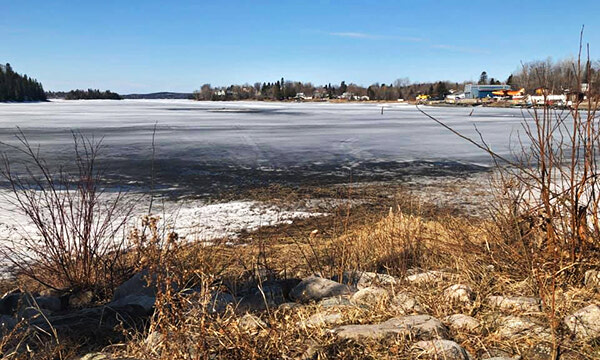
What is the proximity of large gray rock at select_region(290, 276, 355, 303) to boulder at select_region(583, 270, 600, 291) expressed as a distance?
5.50 feet

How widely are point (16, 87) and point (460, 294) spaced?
114m

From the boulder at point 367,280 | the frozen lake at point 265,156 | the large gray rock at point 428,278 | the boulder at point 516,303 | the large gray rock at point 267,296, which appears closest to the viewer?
the boulder at point 516,303

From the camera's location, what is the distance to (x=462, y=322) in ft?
9.65

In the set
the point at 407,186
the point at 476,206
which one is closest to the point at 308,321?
the point at 476,206

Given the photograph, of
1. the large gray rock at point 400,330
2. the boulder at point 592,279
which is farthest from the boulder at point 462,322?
the boulder at point 592,279

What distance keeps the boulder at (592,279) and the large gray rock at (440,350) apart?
1.39 meters

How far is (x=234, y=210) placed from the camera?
8383 millimetres

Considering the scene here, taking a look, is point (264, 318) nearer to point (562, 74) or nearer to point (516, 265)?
point (516, 265)

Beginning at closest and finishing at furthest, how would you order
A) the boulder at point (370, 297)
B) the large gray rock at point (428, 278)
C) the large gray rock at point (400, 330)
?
the large gray rock at point (400, 330) → the boulder at point (370, 297) → the large gray rock at point (428, 278)

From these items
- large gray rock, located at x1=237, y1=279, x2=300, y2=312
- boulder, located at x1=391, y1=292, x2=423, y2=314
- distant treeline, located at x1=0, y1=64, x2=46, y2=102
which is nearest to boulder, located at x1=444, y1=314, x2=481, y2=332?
boulder, located at x1=391, y1=292, x2=423, y2=314

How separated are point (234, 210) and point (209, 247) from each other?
2388 mm

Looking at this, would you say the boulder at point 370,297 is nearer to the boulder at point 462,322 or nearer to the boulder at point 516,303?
the boulder at point 462,322

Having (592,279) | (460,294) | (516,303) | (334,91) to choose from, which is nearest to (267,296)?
(460,294)

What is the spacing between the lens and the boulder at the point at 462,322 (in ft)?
9.49
